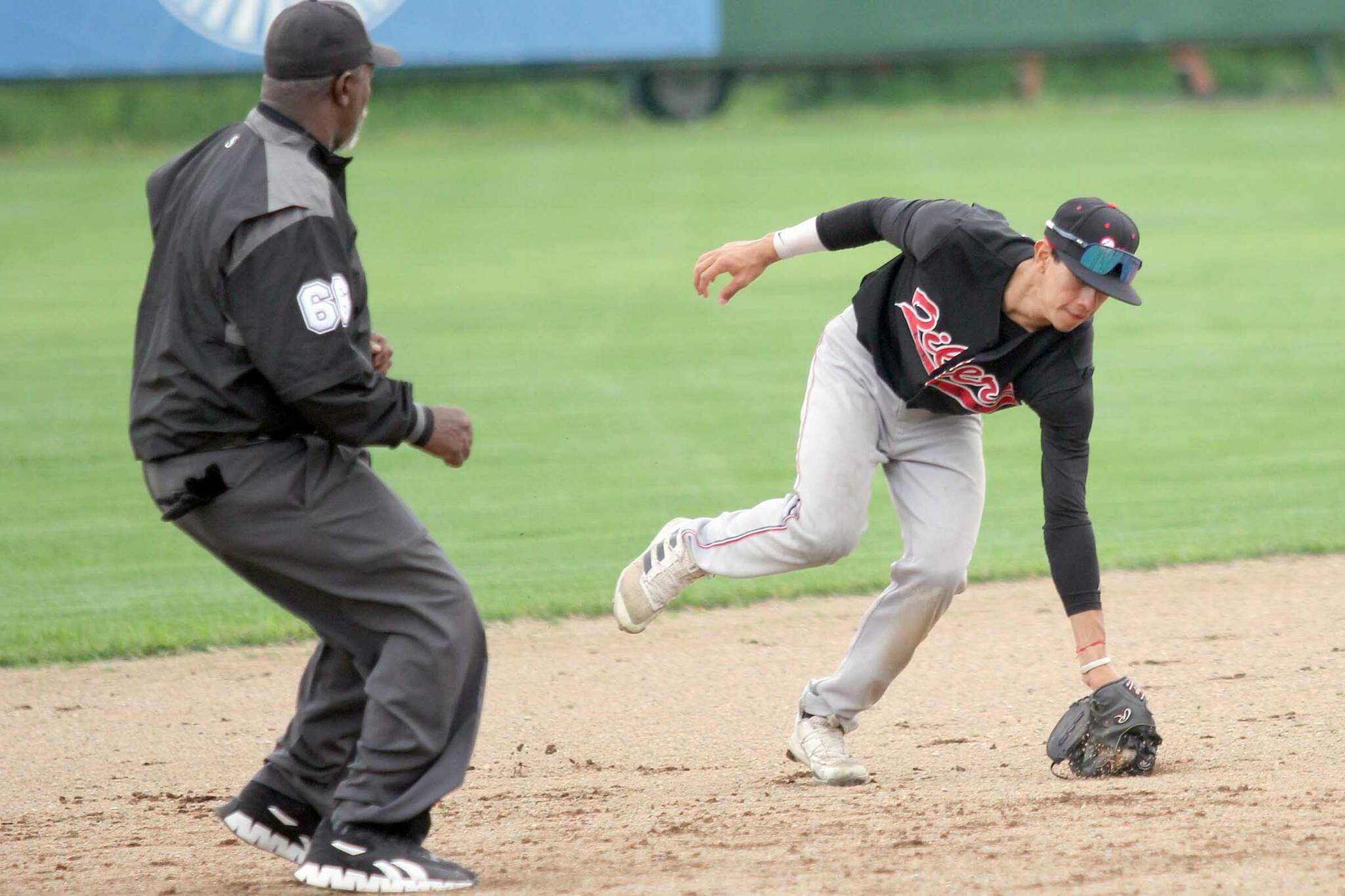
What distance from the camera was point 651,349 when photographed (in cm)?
1404

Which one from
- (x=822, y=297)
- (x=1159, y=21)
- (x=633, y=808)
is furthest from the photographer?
(x=1159, y=21)

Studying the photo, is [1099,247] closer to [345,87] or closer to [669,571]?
[669,571]

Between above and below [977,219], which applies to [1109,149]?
above

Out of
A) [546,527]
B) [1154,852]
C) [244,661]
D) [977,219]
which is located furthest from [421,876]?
[546,527]

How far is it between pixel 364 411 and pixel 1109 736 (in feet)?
7.87

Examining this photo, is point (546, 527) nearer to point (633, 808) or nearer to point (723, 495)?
point (723, 495)

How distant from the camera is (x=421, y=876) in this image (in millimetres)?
4039

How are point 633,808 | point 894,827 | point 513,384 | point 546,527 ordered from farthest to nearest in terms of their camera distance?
1. point 513,384
2. point 546,527
3. point 633,808
4. point 894,827

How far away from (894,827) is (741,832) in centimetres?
41

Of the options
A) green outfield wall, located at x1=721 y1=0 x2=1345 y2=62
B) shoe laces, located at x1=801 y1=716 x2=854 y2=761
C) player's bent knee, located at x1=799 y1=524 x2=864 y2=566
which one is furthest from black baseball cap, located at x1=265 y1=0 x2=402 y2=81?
green outfield wall, located at x1=721 y1=0 x2=1345 y2=62

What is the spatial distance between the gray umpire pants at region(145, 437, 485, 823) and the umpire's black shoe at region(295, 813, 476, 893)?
59 mm

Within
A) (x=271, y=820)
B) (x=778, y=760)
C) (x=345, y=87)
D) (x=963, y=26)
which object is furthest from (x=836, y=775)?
(x=963, y=26)

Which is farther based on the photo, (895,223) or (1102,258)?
(895,223)

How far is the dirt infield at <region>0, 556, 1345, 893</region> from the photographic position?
13.9ft
